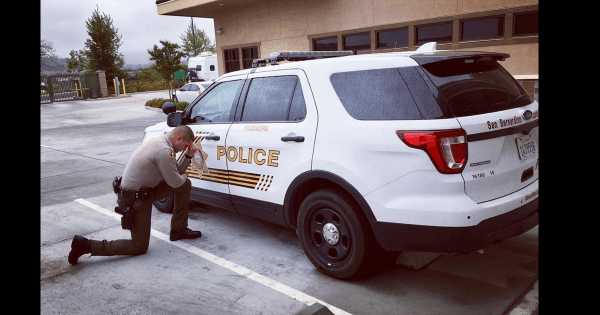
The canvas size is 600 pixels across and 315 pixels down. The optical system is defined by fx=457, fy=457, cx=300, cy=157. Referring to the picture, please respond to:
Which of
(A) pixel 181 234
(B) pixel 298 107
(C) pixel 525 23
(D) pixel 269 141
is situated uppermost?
(C) pixel 525 23

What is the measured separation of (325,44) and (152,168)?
10.5 metres

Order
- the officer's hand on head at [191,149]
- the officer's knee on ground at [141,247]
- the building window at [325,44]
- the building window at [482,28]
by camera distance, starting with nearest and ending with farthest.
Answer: the officer's knee on ground at [141,247] < the officer's hand on head at [191,149] < the building window at [482,28] < the building window at [325,44]

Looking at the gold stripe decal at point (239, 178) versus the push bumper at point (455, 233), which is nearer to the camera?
the push bumper at point (455, 233)

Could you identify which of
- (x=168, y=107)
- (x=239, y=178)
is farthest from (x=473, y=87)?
(x=168, y=107)

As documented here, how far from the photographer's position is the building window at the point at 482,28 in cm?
1041

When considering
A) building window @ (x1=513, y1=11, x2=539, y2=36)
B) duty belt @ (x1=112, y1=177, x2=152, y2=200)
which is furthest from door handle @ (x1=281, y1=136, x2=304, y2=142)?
building window @ (x1=513, y1=11, x2=539, y2=36)

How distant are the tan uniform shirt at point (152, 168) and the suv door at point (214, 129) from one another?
48 centimetres

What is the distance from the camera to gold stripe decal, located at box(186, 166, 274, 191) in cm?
438

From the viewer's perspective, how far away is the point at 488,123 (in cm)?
321

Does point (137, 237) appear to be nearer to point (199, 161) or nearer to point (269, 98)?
point (199, 161)

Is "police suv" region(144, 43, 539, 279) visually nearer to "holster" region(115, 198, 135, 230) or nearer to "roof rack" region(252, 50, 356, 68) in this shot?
"roof rack" region(252, 50, 356, 68)

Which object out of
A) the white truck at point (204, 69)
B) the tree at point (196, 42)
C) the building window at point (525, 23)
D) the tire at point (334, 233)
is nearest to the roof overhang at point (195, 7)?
the building window at point (525, 23)

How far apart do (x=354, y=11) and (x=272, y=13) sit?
11.4 feet

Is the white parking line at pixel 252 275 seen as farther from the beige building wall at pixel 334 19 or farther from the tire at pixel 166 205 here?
the beige building wall at pixel 334 19
